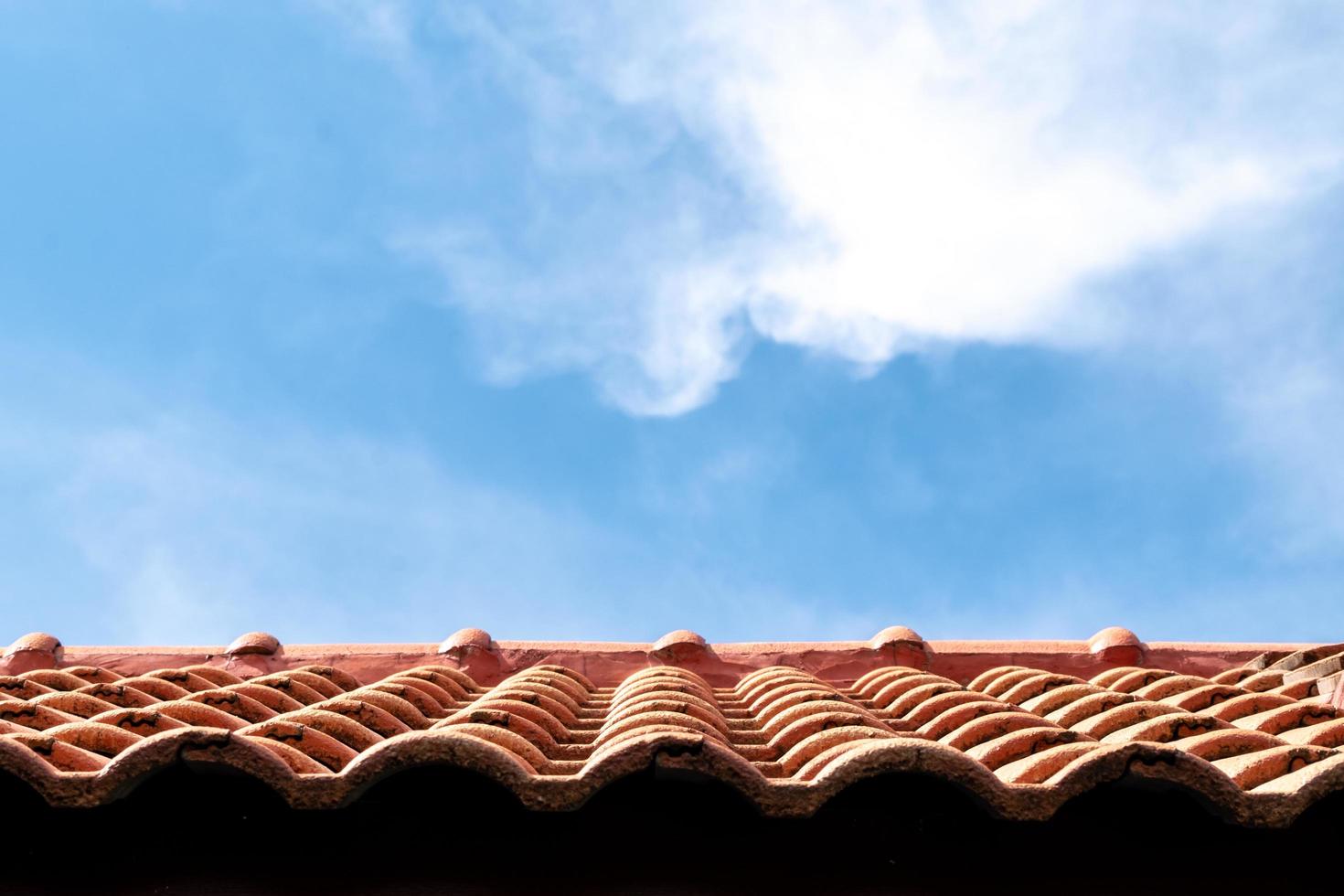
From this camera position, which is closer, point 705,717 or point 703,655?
point 705,717

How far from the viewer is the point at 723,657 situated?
5.71 m

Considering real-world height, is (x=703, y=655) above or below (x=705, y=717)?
above

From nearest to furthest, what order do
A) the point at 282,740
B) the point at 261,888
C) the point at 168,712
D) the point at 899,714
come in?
the point at 261,888
the point at 282,740
the point at 168,712
the point at 899,714

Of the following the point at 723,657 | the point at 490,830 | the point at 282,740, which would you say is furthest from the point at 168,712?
the point at 723,657

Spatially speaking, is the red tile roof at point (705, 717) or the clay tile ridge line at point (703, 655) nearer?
the red tile roof at point (705, 717)

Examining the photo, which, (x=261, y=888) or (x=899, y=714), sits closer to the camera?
(x=261, y=888)

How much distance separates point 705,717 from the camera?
3.53m

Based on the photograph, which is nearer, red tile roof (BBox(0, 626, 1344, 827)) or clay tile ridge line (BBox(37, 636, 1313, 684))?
red tile roof (BBox(0, 626, 1344, 827))

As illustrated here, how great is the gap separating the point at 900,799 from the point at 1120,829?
1.68 feet

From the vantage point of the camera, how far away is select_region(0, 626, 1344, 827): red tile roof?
2572 mm

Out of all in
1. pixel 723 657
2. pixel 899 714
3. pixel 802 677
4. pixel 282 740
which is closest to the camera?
pixel 282 740

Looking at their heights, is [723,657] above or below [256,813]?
above

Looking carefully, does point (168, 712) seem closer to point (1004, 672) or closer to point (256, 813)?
point (256, 813)

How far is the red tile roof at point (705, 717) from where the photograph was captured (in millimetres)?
2572
